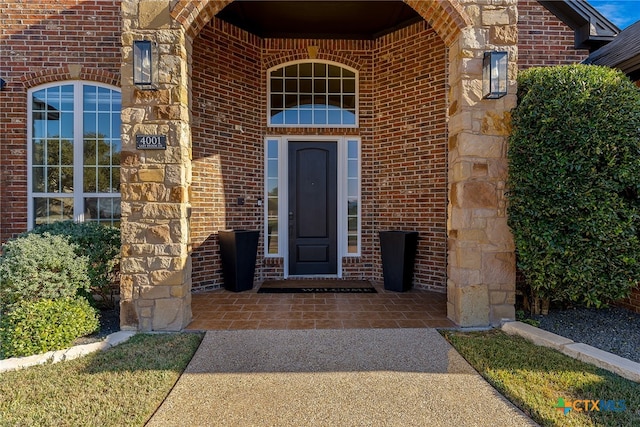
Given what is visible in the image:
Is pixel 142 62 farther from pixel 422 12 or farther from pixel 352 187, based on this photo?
pixel 352 187

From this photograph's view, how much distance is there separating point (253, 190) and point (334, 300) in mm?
2208

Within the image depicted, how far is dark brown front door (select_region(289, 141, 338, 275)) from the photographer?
5590 mm

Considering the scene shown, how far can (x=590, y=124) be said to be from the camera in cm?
309

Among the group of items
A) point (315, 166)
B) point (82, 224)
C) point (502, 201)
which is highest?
point (315, 166)

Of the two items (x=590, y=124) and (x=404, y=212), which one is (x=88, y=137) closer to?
(x=404, y=212)

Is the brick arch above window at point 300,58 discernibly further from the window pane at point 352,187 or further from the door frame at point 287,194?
the window pane at point 352,187

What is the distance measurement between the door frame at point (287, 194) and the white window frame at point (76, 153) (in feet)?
7.75

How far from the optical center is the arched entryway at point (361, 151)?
3.37m

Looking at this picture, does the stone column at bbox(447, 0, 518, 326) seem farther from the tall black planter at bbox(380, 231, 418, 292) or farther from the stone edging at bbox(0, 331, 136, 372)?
the stone edging at bbox(0, 331, 136, 372)

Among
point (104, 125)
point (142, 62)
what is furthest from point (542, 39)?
point (104, 125)

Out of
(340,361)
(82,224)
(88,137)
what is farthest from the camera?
(88,137)

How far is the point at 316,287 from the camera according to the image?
503 cm

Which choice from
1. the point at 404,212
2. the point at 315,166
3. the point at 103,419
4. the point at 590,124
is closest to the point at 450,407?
the point at 103,419

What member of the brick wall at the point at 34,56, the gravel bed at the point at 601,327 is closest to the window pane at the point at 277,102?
the brick wall at the point at 34,56
